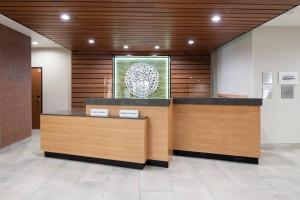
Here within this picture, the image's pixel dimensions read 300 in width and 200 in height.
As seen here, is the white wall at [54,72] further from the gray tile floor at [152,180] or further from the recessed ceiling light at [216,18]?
the recessed ceiling light at [216,18]

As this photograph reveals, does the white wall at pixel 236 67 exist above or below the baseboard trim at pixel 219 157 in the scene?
above

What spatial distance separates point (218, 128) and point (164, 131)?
1230 millimetres

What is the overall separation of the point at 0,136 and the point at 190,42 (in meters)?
5.17

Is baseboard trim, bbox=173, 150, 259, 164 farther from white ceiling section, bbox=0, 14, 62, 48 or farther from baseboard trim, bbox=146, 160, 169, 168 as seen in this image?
white ceiling section, bbox=0, 14, 62, 48

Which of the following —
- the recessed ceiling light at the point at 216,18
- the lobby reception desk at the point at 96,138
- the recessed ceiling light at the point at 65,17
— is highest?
the recessed ceiling light at the point at 216,18

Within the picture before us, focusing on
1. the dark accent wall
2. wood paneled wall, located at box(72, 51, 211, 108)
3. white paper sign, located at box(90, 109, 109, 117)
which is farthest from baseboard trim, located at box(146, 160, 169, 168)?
wood paneled wall, located at box(72, 51, 211, 108)

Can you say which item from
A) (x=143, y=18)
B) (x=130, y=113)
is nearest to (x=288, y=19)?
(x=143, y=18)

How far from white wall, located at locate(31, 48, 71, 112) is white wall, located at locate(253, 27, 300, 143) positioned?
614 cm

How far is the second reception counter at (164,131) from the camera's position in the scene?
511cm

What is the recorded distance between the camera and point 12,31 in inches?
271

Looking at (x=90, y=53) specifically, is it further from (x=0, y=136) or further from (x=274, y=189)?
(x=274, y=189)

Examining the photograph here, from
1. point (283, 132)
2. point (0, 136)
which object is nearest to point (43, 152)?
point (0, 136)

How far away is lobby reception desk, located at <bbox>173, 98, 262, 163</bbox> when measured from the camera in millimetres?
5441

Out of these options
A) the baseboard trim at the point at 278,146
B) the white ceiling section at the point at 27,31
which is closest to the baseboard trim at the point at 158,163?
the baseboard trim at the point at 278,146
